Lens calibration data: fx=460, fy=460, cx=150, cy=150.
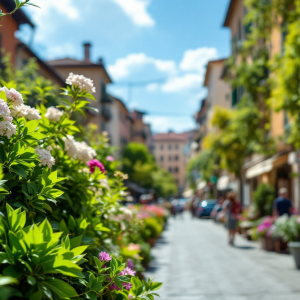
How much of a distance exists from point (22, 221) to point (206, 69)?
2021 inches

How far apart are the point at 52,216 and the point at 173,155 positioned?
130772 millimetres

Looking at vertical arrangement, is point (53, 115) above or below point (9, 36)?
below

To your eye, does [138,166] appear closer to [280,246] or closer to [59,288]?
[280,246]

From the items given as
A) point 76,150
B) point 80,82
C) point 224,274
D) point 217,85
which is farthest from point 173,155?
point 80,82

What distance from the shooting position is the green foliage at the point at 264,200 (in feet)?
61.1

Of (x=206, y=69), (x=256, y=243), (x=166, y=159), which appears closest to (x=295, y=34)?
(x=256, y=243)

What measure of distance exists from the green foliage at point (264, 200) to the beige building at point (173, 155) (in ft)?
367

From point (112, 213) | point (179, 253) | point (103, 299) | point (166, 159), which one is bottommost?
point (179, 253)

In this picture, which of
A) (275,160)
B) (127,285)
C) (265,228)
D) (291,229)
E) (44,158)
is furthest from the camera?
(275,160)

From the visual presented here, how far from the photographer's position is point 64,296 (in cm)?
179

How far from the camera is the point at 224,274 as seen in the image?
9.29 m

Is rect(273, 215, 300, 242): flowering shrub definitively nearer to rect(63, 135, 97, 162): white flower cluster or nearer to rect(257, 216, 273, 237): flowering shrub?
rect(257, 216, 273, 237): flowering shrub

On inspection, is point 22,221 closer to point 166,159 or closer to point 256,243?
point 256,243

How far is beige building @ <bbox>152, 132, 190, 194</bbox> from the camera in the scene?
13200 centimetres
